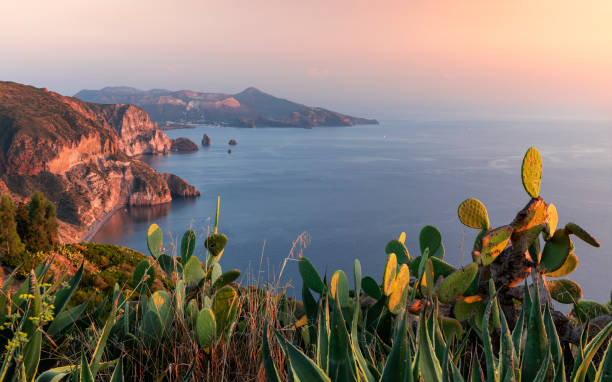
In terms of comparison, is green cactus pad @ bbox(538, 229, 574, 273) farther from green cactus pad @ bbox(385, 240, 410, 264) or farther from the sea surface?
the sea surface

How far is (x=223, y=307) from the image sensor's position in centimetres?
193

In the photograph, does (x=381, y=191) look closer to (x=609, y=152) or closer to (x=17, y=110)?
(x=609, y=152)

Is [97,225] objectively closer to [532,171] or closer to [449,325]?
[449,325]

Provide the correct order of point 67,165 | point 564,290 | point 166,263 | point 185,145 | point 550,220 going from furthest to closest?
point 185,145 < point 67,165 < point 166,263 < point 564,290 < point 550,220

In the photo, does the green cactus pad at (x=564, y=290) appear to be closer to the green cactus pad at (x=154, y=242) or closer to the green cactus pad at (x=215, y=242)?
the green cactus pad at (x=215, y=242)

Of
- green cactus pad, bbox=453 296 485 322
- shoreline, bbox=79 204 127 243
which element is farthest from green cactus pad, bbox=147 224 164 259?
shoreline, bbox=79 204 127 243

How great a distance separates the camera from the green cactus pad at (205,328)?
5.38 ft

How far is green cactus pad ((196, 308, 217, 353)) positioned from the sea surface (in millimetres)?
24239

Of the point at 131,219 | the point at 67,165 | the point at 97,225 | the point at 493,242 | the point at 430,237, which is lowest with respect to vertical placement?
the point at 97,225

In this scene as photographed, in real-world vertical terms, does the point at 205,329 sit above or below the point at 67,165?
above

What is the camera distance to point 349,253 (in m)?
43.0

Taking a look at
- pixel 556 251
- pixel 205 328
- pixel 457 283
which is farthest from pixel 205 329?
pixel 556 251

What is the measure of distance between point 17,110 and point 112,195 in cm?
2373

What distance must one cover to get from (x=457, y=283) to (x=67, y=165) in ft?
261
